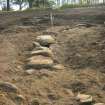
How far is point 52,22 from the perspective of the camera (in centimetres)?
1264

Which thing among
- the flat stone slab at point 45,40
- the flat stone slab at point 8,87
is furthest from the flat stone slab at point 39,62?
the flat stone slab at point 8,87

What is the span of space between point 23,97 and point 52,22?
521 cm

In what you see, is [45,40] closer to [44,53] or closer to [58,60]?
[44,53]

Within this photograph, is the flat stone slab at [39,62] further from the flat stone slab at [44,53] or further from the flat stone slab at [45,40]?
the flat stone slab at [45,40]

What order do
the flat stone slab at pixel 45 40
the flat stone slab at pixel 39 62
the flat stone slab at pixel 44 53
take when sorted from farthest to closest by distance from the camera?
the flat stone slab at pixel 45 40
the flat stone slab at pixel 44 53
the flat stone slab at pixel 39 62

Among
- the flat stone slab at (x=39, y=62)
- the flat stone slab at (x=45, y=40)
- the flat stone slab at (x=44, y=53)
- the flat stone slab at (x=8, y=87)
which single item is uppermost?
the flat stone slab at (x=45, y=40)

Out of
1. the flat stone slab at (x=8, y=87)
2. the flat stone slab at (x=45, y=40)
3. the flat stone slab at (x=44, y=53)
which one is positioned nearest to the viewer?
the flat stone slab at (x=8, y=87)

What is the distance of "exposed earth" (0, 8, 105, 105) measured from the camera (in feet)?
26.0

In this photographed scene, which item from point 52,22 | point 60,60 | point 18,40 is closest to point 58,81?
point 60,60

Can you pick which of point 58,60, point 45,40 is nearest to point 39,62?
point 58,60

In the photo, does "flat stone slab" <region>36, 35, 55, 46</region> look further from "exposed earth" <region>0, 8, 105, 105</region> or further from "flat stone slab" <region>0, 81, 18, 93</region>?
"flat stone slab" <region>0, 81, 18, 93</region>

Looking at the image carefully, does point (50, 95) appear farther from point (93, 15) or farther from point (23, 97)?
point (93, 15)

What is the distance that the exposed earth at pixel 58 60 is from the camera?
7922 mm

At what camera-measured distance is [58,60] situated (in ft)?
31.9
